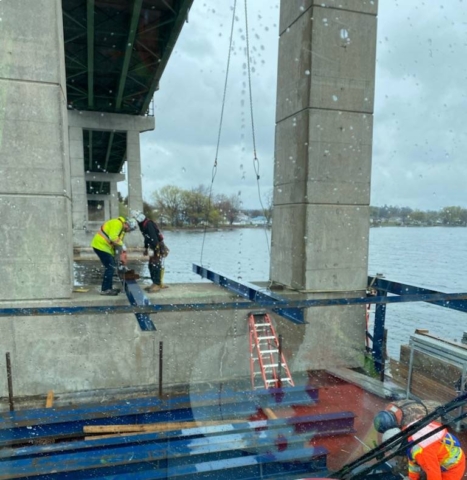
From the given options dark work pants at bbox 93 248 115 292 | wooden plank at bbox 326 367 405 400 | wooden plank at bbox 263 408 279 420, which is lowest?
wooden plank at bbox 326 367 405 400

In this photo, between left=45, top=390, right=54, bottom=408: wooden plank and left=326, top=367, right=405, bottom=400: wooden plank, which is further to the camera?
left=326, top=367, right=405, bottom=400: wooden plank

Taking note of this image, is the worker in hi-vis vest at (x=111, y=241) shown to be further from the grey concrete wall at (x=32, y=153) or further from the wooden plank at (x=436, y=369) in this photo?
the wooden plank at (x=436, y=369)

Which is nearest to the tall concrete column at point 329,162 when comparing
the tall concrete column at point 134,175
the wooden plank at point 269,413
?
the wooden plank at point 269,413

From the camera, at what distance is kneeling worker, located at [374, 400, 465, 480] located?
2570 mm

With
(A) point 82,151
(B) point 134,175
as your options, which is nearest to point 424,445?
(B) point 134,175

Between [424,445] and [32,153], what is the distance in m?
5.16

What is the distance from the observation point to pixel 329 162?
662cm

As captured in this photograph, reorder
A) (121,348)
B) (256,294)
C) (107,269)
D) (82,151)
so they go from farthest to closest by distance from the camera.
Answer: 1. (82,151)
2. (107,269)
3. (121,348)
4. (256,294)

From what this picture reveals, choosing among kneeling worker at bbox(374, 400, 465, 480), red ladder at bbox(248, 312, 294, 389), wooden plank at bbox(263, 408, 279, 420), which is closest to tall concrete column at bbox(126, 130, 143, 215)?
red ladder at bbox(248, 312, 294, 389)

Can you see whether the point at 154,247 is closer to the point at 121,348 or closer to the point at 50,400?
the point at 121,348

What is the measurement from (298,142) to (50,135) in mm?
3619

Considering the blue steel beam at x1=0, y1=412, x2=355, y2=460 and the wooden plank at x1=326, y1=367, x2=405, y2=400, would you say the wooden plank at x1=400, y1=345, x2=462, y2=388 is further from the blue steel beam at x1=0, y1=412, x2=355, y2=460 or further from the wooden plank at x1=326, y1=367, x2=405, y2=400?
the blue steel beam at x1=0, y1=412, x2=355, y2=460

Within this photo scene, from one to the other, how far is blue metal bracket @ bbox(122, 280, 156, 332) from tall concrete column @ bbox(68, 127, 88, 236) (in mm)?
28553

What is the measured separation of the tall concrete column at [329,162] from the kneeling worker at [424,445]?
3960 millimetres
